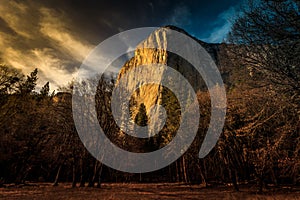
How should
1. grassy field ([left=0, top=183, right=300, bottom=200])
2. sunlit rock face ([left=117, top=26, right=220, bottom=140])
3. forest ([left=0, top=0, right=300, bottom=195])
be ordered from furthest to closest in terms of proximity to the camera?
sunlit rock face ([left=117, top=26, right=220, bottom=140]) → grassy field ([left=0, top=183, right=300, bottom=200]) → forest ([left=0, top=0, right=300, bottom=195])

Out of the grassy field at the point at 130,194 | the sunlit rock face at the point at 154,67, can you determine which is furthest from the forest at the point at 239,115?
the sunlit rock face at the point at 154,67

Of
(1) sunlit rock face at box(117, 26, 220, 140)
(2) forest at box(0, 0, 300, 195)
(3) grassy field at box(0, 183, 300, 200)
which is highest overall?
(1) sunlit rock face at box(117, 26, 220, 140)

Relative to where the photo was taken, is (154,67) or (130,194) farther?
(154,67)

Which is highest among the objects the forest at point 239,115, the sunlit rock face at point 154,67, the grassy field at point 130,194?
the sunlit rock face at point 154,67

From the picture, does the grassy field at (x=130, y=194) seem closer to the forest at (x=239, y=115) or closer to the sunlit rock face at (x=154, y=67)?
the forest at (x=239, y=115)

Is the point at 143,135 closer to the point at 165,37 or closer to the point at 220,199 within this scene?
the point at 220,199

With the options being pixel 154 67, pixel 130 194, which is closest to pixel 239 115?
pixel 130 194

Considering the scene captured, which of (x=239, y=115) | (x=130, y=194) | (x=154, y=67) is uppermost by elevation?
(x=154, y=67)

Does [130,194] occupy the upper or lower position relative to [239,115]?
lower

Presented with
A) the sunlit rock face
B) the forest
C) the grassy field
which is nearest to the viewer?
the forest

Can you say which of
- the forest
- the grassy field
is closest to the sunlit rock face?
the forest

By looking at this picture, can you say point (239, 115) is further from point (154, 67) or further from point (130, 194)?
point (154, 67)

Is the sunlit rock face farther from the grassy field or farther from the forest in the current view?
the grassy field

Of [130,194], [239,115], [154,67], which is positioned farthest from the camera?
[154,67]
